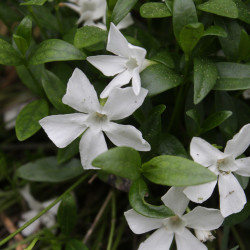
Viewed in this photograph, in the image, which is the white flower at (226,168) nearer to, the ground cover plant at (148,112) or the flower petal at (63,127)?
the ground cover plant at (148,112)

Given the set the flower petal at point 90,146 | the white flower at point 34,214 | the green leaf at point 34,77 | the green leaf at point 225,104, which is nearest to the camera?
the flower petal at point 90,146

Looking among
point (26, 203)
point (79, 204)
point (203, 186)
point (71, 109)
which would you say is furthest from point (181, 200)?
point (26, 203)

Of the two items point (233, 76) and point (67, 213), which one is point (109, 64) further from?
point (67, 213)

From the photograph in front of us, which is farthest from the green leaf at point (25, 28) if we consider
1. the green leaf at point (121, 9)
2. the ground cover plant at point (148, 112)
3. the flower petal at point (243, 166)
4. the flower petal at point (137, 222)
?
the flower petal at point (243, 166)

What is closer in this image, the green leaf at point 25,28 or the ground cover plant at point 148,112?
the ground cover plant at point 148,112

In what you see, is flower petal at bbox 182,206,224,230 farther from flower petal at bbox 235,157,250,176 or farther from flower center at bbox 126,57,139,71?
flower center at bbox 126,57,139,71

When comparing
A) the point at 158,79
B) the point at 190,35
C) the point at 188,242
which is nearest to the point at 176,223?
the point at 188,242
